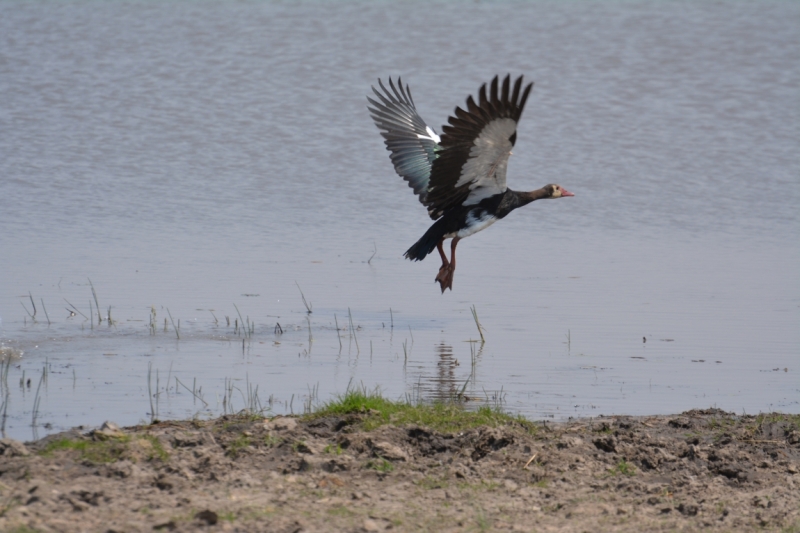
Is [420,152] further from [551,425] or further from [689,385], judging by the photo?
[551,425]

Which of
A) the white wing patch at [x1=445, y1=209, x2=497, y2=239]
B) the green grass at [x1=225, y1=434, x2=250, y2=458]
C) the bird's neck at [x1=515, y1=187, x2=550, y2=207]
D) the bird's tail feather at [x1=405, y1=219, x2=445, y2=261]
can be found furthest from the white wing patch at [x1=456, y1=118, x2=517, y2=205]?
the green grass at [x1=225, y1=434, x2=250, y2=458]

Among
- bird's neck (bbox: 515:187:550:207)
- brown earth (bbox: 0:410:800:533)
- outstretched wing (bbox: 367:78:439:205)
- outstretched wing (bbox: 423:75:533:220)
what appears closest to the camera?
brown earth (bbox: 0:410:800:533)

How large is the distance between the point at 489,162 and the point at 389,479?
4.14m

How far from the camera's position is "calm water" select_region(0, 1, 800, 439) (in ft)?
25.5

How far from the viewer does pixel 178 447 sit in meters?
5.48

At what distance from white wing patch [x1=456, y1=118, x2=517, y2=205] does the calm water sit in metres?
0.98

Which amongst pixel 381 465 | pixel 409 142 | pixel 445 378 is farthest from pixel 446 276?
pixel 381 465

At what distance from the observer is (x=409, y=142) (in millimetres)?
10828

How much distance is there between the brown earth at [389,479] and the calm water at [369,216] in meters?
0.91

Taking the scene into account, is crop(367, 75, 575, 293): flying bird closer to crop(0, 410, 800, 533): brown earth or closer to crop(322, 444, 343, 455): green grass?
crop(0, 410, 800, 533): brown earth

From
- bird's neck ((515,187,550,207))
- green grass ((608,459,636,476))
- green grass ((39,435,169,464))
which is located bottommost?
green grass ((608,459,636,476))

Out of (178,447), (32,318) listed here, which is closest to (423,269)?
(32,318)

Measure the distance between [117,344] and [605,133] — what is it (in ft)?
36.1

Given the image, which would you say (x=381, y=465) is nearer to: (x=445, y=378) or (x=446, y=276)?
(x=445, y=378)
